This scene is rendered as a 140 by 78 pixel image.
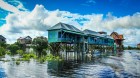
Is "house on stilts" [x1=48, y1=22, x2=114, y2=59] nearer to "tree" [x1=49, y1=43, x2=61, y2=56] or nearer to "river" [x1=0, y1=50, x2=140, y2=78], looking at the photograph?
"tree" [x1=49, y1=43, x2=61, y2=56]

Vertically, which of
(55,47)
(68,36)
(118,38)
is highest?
(118,38)

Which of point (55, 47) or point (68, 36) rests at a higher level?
point (68, 36)

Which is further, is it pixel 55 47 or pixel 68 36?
pixel 68 36

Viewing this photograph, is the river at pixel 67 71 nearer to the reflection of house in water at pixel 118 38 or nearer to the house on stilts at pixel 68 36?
the house on stilts at pixel 68 36

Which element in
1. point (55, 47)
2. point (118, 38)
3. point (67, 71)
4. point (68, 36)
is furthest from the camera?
point (118, 38)

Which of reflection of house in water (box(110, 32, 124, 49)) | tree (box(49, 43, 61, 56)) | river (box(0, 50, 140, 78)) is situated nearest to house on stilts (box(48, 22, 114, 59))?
tree (box(49, 43, 61, 56))

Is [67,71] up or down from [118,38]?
down

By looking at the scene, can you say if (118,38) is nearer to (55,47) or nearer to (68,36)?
(68,36)

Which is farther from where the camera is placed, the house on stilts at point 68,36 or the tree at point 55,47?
the tree at point 55,47

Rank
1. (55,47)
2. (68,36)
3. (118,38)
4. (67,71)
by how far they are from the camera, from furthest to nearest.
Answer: (118,38)
(68,36)
(55,47)
(67,71)

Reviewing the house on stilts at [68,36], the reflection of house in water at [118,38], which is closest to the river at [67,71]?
the house on stilts at [68,36]

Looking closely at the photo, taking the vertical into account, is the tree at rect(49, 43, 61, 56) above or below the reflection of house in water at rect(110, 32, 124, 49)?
below

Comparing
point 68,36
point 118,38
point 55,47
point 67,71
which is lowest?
point 67,71

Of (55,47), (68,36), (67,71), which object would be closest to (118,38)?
(68,36)
